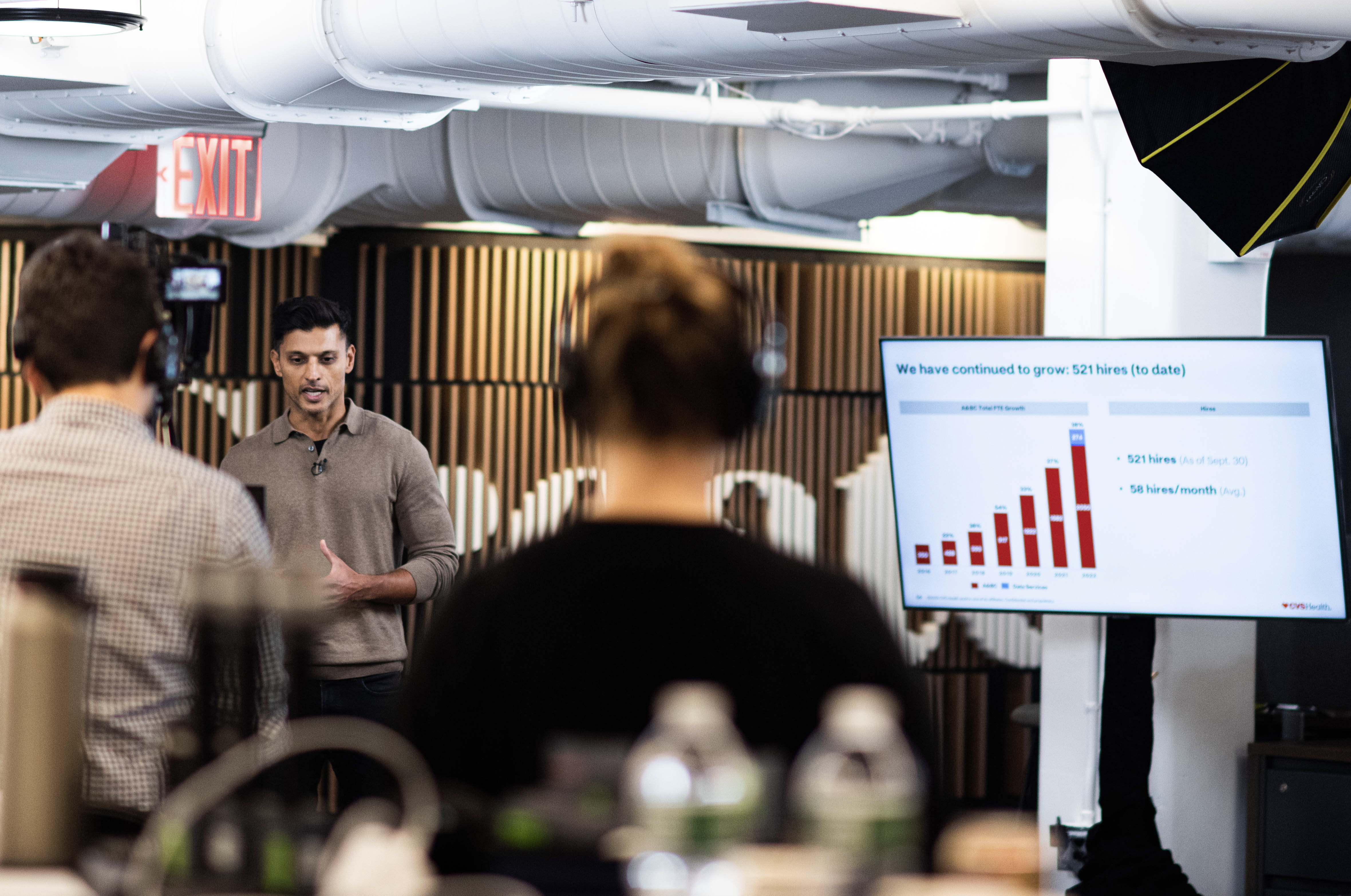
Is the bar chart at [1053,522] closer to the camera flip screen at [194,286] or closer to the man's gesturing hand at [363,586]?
the man's gesturing hand at [363,586]

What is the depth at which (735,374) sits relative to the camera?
143cm

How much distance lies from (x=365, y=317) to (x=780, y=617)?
17.5 feet

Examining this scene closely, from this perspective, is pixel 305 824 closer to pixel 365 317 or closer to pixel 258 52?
pixel 258 52

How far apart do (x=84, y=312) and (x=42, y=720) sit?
0.62 m

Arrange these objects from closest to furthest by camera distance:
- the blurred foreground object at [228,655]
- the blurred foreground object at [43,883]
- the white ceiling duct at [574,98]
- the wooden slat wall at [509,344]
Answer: the blurred foreground object at [43,883], the blurred foreground object at [228,655], the white ceiling duct at [574,98], the wooden slat wall at [509,344]

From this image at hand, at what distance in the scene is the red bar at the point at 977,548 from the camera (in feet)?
13.7

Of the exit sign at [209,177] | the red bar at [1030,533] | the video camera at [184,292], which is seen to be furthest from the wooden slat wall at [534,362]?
the video camera at [184,292]

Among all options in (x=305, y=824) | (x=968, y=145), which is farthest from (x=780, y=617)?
(x=968, y=145)

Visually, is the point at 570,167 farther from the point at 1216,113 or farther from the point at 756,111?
the point at 1216,113

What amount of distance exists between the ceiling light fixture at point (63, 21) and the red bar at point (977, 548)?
222 centimetres

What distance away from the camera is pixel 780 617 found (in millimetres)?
1367

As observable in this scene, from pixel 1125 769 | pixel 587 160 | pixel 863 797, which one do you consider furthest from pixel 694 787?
pixel 587 160

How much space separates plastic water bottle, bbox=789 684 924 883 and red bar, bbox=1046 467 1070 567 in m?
2.86

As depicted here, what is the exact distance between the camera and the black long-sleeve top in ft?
4.48
